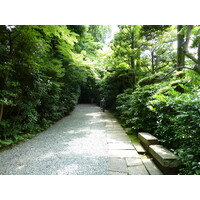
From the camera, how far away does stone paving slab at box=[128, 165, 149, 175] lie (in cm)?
209

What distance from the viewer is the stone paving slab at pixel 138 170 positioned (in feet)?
6.84

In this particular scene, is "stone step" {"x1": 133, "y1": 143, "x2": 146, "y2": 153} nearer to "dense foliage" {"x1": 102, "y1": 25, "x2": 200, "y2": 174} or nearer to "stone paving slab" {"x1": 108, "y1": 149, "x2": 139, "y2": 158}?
"stone paving slab" {"x1": 108, "y1": 149, "x2": 139, "y2": 158}

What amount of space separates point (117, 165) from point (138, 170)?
1.28ft

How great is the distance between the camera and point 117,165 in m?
2.33

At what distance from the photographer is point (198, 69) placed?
7.38 feet

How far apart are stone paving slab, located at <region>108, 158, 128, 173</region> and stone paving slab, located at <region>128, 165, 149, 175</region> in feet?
0.29

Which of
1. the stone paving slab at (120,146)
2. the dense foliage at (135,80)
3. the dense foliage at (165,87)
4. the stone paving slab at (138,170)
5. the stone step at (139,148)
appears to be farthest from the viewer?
the stone paving slab at (120,146)

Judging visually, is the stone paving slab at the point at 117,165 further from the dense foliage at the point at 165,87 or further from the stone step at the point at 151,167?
the dense foliage at the point at 165,87

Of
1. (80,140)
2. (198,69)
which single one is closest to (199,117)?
(198,69)

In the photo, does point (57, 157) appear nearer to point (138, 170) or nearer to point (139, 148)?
point (138, 170)

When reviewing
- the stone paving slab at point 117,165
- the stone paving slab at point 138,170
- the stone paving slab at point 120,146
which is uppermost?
the stone paving slab at point 138,170

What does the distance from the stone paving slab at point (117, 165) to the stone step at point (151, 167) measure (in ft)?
1.31

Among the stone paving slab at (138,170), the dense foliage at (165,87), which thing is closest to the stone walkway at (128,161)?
the stone paving slab at (138,170)
